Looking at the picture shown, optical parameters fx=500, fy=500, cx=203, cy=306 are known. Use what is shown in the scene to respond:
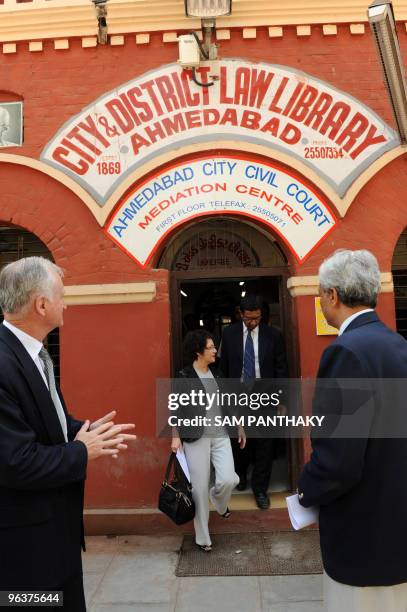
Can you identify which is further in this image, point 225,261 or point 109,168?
point 225,261

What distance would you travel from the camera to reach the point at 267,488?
5133 millimetres

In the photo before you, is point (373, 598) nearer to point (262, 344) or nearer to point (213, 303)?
point (262, 344)

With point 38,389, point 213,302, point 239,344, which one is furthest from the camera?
point 213,302

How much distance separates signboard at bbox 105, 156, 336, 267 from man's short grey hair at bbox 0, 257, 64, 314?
2883 millimetres

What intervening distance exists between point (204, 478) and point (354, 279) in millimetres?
2787

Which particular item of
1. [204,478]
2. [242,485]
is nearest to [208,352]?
[204,478]

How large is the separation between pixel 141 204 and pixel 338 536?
3.79 m

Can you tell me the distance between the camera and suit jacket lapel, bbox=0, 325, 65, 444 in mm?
2004

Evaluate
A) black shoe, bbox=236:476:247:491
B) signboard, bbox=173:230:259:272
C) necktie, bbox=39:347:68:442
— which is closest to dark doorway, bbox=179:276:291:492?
signboard, bbox=173:230:259:272

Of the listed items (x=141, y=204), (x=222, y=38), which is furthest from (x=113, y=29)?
(x=141, y=204)

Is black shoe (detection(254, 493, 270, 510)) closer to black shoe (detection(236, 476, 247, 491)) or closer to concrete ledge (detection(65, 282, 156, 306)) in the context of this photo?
black shoe (detection(236, 476, 247, 491))

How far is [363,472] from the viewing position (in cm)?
192

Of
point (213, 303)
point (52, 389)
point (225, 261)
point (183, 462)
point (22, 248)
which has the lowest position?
point (183, 462)

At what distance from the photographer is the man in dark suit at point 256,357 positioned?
200 inches
